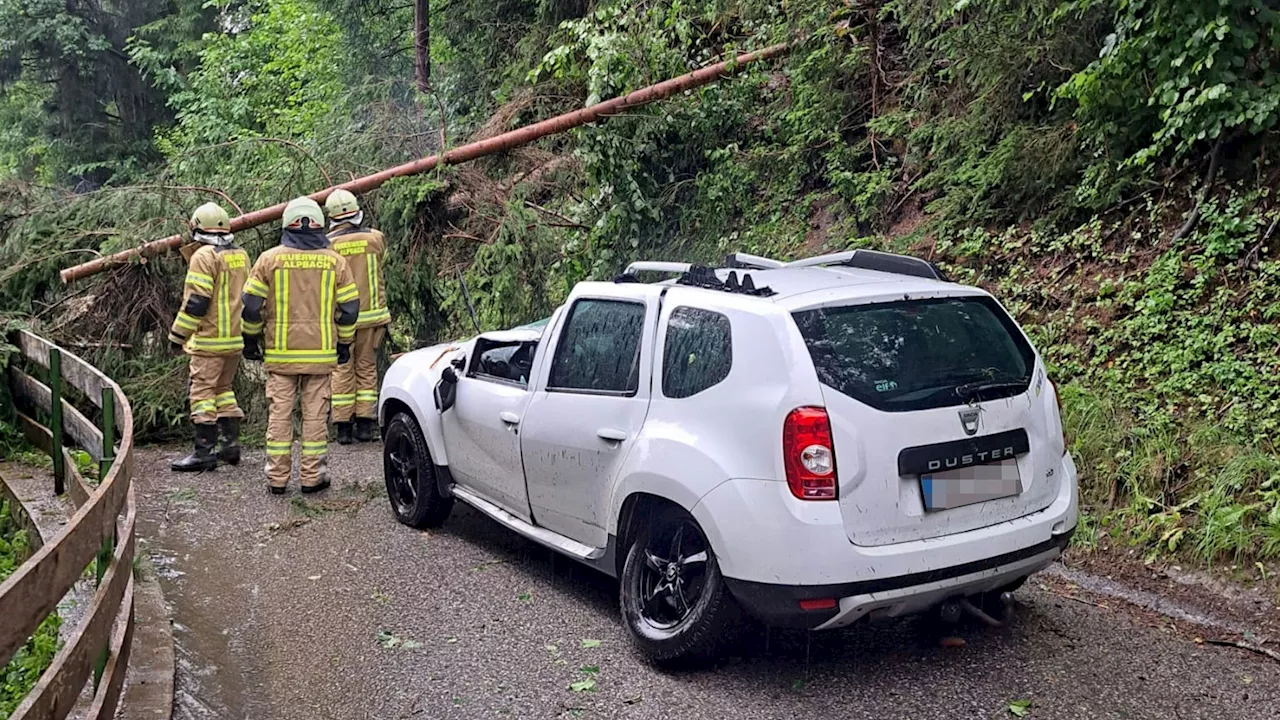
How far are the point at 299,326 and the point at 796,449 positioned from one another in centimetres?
484

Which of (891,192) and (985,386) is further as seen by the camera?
(891,192)

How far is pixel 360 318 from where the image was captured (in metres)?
9.22

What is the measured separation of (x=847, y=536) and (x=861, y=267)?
187cm

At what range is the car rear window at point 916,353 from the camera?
4105mm

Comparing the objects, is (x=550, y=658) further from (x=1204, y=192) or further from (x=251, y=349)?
(x=1204, y=192)

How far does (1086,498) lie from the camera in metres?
6.27

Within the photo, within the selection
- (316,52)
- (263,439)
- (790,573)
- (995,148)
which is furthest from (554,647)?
(316,52)

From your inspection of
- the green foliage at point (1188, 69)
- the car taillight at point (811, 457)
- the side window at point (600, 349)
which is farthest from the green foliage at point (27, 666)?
the green foliage at point (1188, 69)

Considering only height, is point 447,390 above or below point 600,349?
below

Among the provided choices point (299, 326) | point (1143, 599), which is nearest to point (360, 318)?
point (299, 326)

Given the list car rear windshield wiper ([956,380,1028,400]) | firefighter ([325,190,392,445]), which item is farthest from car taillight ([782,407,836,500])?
firefighter ([325,190,392,445])

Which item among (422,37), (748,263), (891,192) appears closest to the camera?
(748,263)

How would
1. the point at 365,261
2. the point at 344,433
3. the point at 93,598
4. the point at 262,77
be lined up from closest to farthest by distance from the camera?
the point at 93,598, the point at 365,261, the point at 344,433, the point at 262,77

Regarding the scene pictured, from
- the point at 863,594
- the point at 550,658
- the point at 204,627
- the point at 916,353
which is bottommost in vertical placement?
the point at 204,627
